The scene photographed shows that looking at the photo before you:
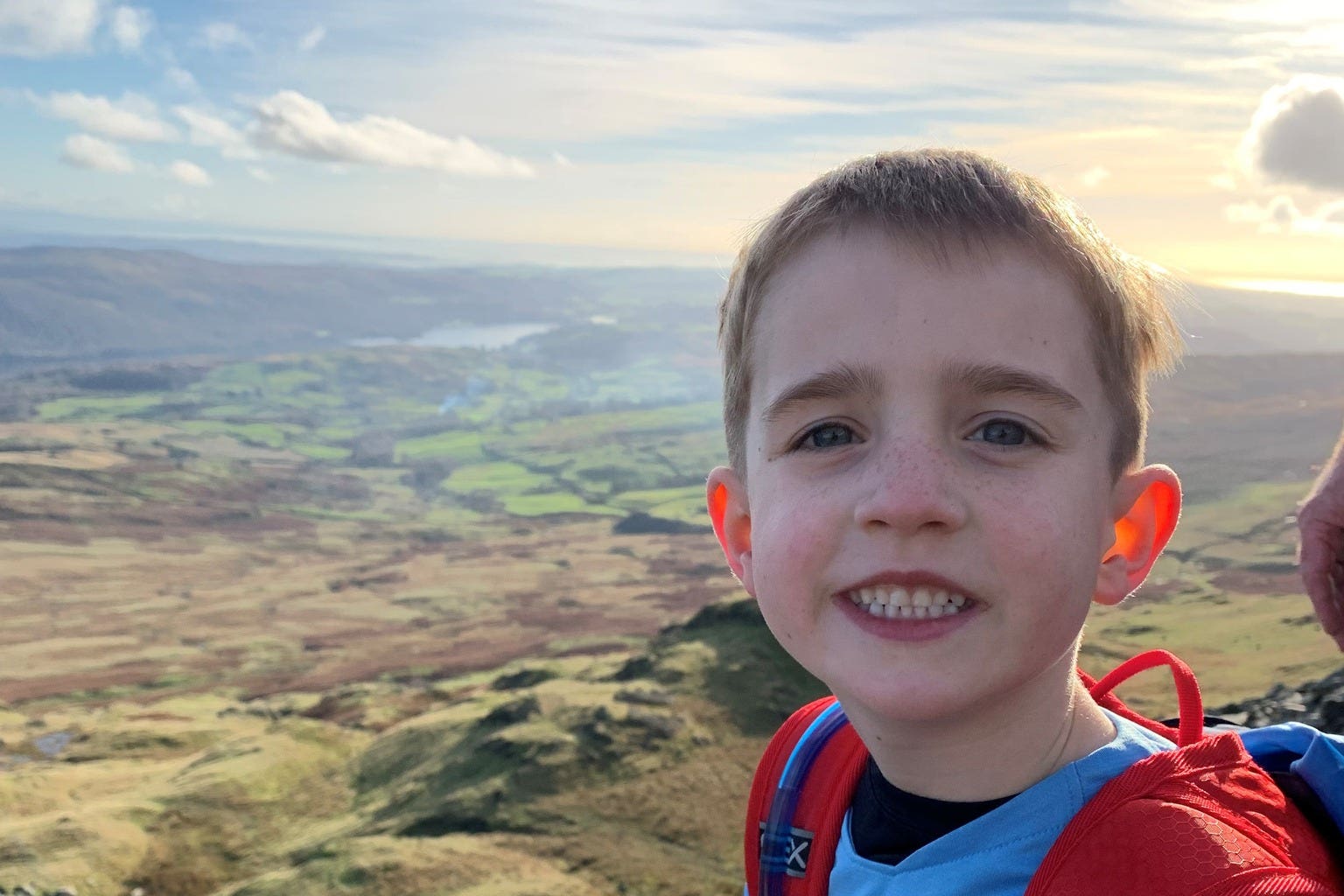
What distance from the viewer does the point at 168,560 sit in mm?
91125

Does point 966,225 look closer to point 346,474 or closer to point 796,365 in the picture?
point 796,365

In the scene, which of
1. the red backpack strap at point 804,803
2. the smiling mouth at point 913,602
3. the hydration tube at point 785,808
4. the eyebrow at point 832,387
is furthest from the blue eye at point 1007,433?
the hydration tube at point 785,808

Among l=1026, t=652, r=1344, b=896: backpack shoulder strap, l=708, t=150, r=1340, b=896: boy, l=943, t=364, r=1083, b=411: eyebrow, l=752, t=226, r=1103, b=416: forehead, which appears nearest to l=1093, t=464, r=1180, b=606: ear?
l=708, t=150, r=1340, b=896: boy

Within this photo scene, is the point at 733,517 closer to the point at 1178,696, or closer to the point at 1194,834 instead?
the point at 1178,696

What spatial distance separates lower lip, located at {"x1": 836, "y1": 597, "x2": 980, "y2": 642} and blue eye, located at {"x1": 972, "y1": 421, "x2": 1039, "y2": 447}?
39 centimetres

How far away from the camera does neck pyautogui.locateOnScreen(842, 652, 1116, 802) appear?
2527mm

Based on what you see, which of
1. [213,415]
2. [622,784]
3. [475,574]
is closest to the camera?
[622,784]

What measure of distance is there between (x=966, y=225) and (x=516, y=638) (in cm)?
6152

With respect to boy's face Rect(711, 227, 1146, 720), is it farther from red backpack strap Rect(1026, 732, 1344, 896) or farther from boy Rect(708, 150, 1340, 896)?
red backpack strap Rect(1026, 732, 1344, 896)

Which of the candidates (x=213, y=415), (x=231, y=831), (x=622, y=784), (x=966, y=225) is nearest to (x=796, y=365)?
(x=966, y=225)

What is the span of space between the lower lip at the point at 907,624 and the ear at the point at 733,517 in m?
0.57

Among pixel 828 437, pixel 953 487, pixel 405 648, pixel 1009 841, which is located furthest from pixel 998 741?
pixel 405 648

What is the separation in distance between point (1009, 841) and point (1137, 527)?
0.94 metres

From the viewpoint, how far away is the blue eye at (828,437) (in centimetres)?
253
